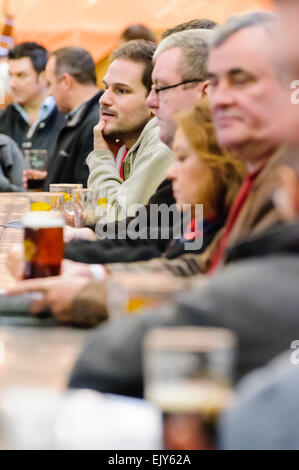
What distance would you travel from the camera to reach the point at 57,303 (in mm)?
1916

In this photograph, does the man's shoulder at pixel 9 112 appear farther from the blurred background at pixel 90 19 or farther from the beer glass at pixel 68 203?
the beer glass at pixel 68 203

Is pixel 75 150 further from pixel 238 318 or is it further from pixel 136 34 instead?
pixel 238 318

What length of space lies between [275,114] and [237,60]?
0.64 feet

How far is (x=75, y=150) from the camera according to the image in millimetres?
5672

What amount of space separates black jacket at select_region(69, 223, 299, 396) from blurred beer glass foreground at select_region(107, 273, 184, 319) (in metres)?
0.08

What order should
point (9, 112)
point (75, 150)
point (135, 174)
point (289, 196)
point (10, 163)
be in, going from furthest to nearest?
point (9, 112)
point (10, 163)
point (75, 150)
point (135, 174)
point (289, 196)

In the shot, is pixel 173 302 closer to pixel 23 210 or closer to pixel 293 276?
pixel 293 276

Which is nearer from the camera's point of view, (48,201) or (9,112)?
(48,201)

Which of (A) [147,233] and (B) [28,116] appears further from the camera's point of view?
(B) [28,116]

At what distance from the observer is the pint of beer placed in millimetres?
2037

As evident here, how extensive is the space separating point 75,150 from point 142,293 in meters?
4.20

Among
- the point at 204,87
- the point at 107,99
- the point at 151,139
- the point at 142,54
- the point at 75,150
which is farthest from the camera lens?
the point at 75,150

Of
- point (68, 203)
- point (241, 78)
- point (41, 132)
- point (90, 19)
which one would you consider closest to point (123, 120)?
point (68, 203)

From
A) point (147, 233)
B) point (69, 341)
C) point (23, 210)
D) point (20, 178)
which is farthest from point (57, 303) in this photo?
point (20, 178)
